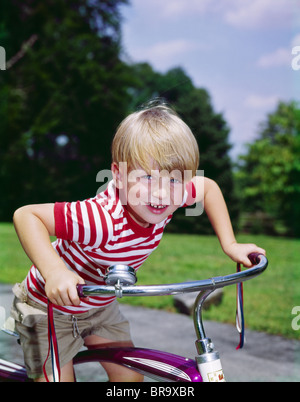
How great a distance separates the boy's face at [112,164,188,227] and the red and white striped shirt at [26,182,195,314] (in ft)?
0.24

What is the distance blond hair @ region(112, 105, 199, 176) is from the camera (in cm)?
133

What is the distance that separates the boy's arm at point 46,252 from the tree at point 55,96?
1458 centimetres

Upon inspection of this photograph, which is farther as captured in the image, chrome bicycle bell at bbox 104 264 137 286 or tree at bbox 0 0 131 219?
tree at bbox 0 0 131 219

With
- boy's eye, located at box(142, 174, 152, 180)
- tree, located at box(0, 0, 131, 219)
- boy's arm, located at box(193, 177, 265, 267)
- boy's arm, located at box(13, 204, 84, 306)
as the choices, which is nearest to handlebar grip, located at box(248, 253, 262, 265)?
boy's arm, located at box(193, 177, 265, 267)

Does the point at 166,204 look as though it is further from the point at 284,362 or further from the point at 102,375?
the point at 284,362

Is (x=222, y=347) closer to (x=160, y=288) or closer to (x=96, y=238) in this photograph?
(x=96, y=238)

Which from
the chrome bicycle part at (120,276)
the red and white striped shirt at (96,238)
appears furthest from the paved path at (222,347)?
the chrome bicycle part at (120,276)

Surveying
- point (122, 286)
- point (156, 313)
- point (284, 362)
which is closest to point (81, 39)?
point (156, 313)

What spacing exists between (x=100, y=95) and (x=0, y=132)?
439cm

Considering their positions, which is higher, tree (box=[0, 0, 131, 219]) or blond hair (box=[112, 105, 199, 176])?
tree (box=[0, 0, 131, 219])

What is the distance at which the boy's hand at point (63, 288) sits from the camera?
1.08 metres

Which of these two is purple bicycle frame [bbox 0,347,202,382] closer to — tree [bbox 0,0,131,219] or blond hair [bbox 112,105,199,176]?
blond hair [bbox 112,105,199,176]

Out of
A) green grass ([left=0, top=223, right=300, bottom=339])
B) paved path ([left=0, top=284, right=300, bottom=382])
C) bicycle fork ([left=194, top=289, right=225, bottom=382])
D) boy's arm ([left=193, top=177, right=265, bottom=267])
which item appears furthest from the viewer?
green grass ([left=0, top=223, right=300, bottom=339])

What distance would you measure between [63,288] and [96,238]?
329 mm
